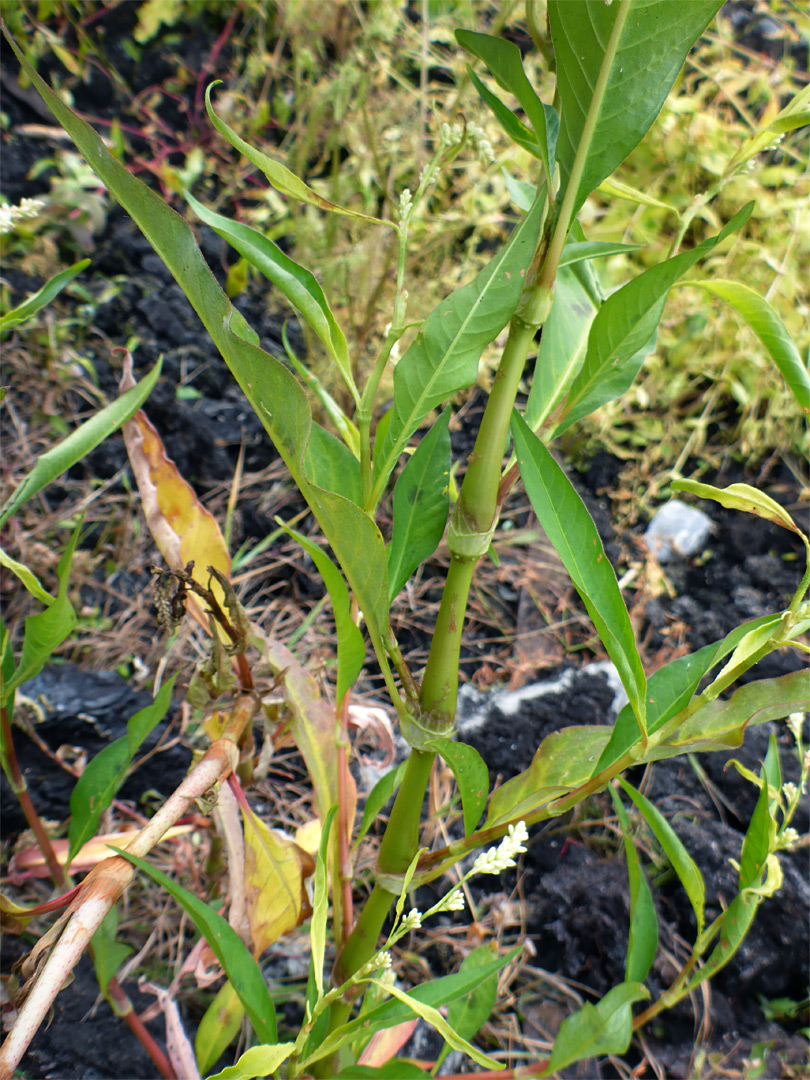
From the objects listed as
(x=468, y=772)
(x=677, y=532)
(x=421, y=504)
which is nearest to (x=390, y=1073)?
(x=468, y=772)

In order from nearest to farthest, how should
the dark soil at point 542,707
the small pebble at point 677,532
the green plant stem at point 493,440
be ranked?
1. the green plant stem at point 493,440
2. the dark soil at point 542,707
3. the small pebble at point 677,532

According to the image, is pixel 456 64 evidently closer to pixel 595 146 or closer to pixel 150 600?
pixel 150 600

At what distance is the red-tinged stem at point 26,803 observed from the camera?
2.43 feet

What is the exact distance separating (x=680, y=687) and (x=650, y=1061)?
0.86 metres

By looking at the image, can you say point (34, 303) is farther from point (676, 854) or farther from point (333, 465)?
point (676, 854)

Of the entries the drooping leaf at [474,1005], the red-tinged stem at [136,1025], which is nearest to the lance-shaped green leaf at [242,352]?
the drooping leaf at [474,1005]

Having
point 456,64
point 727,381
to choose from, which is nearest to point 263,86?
point 456,64

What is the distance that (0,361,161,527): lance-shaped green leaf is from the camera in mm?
702

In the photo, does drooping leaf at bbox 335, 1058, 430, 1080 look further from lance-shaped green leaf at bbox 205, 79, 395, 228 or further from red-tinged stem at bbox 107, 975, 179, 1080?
A: lance-shaped green leaf at bbox 205, 79, 395, 228

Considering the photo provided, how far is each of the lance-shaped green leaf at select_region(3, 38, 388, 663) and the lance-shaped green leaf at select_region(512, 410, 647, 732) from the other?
0.13 m

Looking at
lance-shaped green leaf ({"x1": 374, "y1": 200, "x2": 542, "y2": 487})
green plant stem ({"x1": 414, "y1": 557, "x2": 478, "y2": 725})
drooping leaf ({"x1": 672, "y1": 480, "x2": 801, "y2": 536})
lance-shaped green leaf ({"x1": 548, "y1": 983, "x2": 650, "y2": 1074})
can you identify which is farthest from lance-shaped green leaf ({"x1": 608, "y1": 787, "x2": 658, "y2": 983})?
lance-shaped green leaf ({"x1": 374, "y1": 200, "x2": 542, "y2": 487})

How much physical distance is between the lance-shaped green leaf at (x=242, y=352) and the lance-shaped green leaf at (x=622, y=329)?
23 cm

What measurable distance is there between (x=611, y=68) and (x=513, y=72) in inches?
2.6

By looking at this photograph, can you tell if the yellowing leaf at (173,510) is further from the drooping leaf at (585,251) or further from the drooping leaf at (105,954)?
the drooping leaf at (585,251)
